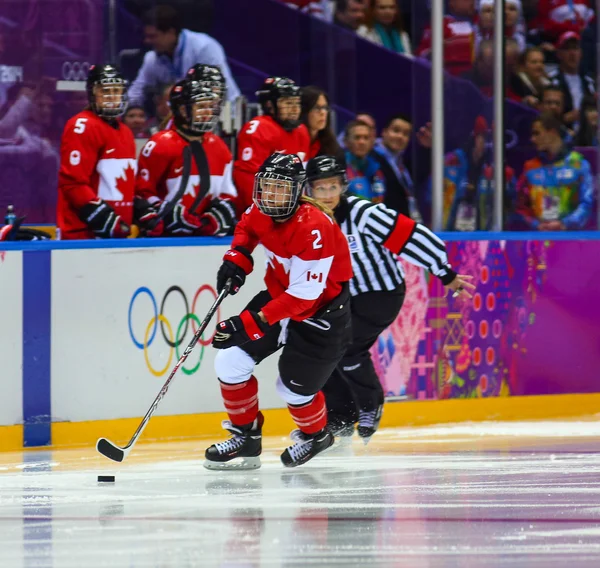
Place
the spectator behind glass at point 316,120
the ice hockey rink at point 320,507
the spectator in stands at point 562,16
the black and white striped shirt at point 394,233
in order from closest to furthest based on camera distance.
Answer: the ice hockey rink at point 320,507, the black and white striped shirt at point 394,233, the spectator behind glass at point 316,120, the spectator in stands at point 562,16

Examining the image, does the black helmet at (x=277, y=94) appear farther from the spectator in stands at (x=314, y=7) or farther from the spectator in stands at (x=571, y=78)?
the spectator in stands at (x=571, y=78)

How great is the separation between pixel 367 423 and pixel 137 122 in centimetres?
200

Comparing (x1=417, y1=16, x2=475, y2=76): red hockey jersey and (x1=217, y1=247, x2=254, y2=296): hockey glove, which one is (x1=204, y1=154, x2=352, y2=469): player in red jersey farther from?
(x1=417, y1=16, x2=475, y2=76): red hockey jersey

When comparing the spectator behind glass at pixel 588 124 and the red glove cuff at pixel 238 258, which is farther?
the spectator behind glass at pixel 588 124

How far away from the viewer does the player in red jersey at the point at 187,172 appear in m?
5.95

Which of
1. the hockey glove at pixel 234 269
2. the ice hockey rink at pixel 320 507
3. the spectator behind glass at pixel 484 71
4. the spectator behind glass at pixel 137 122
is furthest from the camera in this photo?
the spectator behind glass at pixel 484 71

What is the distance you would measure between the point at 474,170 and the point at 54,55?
218 cm

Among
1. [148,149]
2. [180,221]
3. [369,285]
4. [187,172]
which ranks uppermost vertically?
[148,149]

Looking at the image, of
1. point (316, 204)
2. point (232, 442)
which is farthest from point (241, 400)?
point (316, 204)

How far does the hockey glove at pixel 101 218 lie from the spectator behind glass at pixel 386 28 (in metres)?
2.09

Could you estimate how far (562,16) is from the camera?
7602 mm

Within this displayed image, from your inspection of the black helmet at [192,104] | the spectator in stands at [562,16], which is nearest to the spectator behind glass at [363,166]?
the black helmet at [192,104]

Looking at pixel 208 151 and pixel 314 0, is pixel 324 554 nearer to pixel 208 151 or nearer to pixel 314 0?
pixel 208 151

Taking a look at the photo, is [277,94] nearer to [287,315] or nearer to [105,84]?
[105,84]
